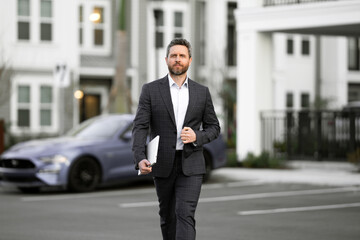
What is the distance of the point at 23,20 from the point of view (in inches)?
1286

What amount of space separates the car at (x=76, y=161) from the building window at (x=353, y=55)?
2672 cm

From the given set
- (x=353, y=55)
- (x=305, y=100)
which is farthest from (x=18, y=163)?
(x=353, y=55)

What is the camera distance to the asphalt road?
1055cm

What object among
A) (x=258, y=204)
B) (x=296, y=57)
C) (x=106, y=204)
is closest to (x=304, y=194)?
(x=258, y=204)

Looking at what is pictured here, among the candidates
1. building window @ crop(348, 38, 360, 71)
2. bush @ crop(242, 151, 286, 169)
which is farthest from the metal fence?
building window @ crop(348, 38, 360, 71)

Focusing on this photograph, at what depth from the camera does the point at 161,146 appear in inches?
279

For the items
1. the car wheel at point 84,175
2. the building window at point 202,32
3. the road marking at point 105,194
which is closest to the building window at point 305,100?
the building window at point 202,32

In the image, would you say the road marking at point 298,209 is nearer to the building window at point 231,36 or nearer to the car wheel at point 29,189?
the car wheel at point 29,189

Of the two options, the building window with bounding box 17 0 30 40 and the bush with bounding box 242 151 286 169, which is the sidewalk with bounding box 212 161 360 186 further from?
the building window with bounding box 17 0 30 40

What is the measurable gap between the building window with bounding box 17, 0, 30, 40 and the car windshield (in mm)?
15534

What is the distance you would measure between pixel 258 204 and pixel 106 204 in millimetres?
2537

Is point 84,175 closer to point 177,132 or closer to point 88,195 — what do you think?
point 88,195

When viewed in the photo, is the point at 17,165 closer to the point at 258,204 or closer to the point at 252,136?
the point at 258,204

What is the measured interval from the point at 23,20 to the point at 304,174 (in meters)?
15.9
